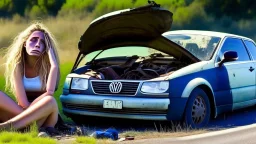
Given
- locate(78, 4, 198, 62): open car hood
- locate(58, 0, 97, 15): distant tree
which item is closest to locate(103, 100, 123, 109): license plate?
locate(78, 4, 198, 62): open car hood

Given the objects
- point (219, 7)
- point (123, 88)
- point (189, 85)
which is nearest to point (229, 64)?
point (189, 85)

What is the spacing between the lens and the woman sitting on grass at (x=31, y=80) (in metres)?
8.12

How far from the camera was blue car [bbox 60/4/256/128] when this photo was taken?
9945 millimetres

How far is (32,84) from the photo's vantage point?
28.0 ft

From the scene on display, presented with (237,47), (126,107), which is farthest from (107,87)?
(237,47)

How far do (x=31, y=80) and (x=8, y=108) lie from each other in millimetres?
535

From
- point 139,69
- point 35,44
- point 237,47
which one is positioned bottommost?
point 139,69

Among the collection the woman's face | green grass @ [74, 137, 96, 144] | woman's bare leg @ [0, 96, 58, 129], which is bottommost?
green grass @ [74, 137, 96, 144]

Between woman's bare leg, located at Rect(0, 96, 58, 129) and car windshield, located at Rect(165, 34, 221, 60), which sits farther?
car windshield, located at Rect(165, 34, 221, 60)

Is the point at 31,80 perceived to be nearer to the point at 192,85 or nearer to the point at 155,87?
the point at 155,87

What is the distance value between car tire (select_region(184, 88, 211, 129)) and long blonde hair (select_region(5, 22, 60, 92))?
2.39 m

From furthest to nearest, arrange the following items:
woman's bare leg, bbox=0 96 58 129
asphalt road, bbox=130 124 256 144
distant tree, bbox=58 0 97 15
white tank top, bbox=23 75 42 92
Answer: distant tree, bbox=58 0 97 15 → white tank top, bbox=23 75 42 92 → woman's bare leg, bbox=0 96 58 129 → asphalt road, bbox=130 124 256 144

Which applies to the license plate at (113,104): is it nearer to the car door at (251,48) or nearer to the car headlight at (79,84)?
the car headlight at (79,84)

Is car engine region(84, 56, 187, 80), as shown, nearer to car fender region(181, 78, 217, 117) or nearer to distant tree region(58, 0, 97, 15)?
car fender region(181, 78, 217, 117)
